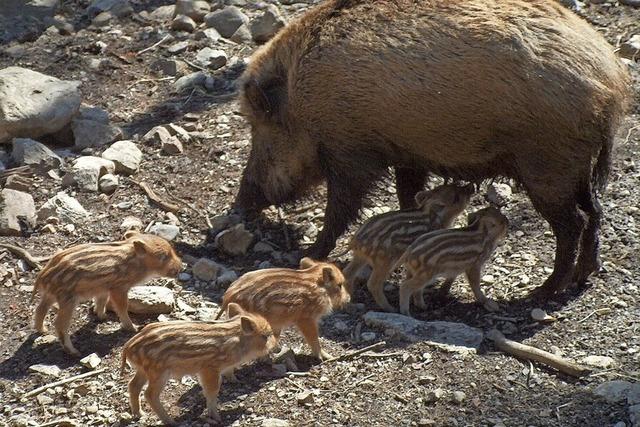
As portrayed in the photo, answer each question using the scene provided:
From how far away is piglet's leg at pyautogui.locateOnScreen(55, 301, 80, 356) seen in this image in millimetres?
6332

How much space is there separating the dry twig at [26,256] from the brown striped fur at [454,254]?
2284 mm

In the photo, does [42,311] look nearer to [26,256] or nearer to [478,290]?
[26,256]

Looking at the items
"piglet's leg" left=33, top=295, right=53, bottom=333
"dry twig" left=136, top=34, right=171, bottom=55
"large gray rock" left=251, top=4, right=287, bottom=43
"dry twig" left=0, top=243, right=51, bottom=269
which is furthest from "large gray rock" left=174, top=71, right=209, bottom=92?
"piglet's leg" left=33, top=295, right=53, bottom=333

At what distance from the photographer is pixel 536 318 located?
6941 millimetres

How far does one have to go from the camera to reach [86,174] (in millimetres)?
8281

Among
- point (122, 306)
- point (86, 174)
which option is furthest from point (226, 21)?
point (122, 306)

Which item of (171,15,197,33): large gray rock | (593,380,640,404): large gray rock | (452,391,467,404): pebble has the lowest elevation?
(452,391,467,404): pebble

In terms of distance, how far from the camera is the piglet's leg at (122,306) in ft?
21.3

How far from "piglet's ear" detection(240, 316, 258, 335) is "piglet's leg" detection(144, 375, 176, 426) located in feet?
1.50

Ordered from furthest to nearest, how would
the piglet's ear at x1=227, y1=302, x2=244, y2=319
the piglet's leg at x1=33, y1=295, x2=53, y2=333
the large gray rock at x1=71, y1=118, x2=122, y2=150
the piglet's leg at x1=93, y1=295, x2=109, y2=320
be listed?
1. the large gray rock at x1=71, y1=118, x2=122, y2=150
2. the piglet's leg at x1=93, y1=295, x2=109, y2=320
3. the piglet's leg at x1=33, y1=295, x2=53, y2=333
4. the piglet's ear at x1=227, y1=302, x2=244, y2=319

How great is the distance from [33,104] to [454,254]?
3.63 m

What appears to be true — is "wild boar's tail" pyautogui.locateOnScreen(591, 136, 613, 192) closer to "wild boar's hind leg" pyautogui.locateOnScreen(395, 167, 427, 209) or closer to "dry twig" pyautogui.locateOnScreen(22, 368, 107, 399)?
"wild boar's hind leg" pyautogui.locateOnScreen(395, 167, 427, 209)

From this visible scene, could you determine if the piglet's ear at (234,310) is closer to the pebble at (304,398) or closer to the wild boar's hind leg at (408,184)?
the pebble at (304,398)

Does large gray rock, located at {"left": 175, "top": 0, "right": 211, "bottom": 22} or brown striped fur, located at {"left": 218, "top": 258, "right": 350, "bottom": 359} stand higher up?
large gray rock, located at {"left": 175, "top": 0, "right": 211, "bottom": 22}
